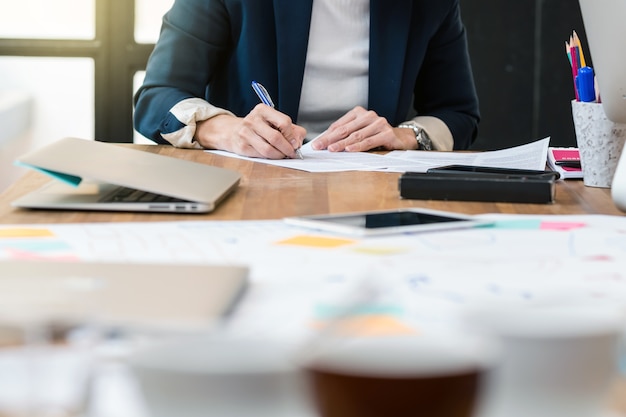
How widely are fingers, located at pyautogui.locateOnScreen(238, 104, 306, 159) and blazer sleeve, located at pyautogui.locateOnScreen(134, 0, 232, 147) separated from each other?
0.17 m

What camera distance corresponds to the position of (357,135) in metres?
1.49

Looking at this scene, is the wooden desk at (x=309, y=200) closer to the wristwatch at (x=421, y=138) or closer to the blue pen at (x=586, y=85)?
the blue pen at (x=586, y=85)

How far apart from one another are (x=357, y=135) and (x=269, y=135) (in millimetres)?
201

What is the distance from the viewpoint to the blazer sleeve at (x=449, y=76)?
1.87m

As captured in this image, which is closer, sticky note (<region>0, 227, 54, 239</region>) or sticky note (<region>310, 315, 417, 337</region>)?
sticky note (<region>310, 315, 417, 337</region>)

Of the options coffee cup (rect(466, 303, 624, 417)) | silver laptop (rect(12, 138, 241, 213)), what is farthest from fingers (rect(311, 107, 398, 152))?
coffee cup (rect(466, 303, 624, 417))

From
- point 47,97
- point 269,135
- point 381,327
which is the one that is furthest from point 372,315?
point 47,97

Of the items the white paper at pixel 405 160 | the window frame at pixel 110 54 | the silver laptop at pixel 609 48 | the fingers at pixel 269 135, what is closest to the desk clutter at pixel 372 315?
the silver laptop at pixel 609 48

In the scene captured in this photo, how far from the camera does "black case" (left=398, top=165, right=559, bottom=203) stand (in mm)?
984

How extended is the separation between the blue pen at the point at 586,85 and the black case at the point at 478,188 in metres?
0.19

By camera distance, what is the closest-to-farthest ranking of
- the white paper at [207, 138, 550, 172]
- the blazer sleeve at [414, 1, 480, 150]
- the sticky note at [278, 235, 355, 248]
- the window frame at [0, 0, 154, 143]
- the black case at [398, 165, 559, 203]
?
the sticky note at [278, 235, 355, 248], the black case at [398, 165, 559, 203], the white paper at [207, 138, 550, 172], the blazer sleeve at [414, 1, 480, 150], the window frame at [0, 0, 154, 143]

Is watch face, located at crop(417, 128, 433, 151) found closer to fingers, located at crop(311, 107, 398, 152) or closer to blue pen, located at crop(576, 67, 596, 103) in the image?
fingers, located at crop(311, 107, 398, 152)

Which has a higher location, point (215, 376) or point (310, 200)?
point (215, 376)

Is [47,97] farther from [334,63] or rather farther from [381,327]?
[381,327]
